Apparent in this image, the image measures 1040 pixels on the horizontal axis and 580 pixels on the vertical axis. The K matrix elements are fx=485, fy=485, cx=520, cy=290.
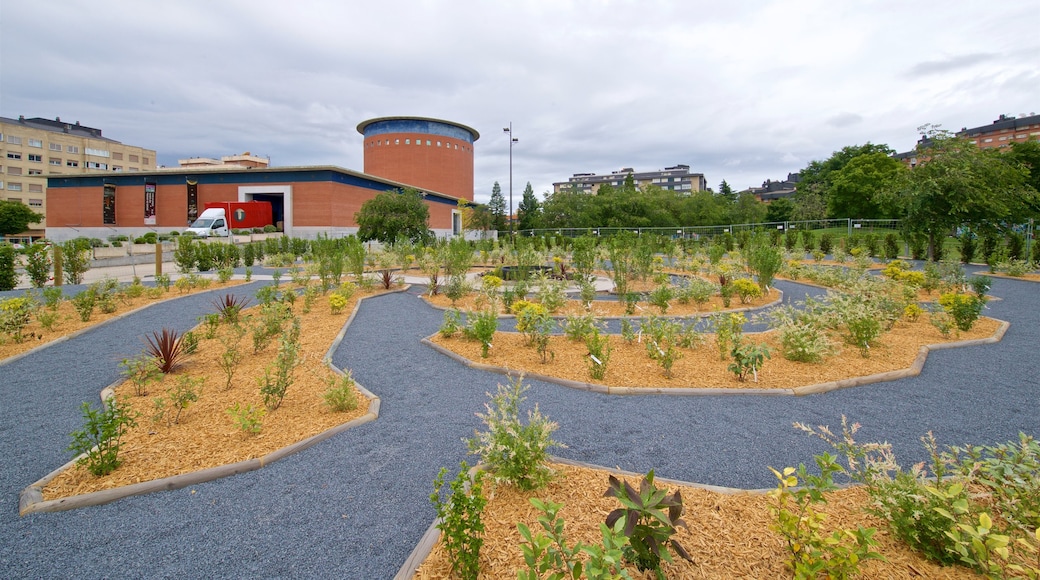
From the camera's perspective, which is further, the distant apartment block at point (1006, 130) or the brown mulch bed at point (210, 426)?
the distant apartment block at point (1006, 130)

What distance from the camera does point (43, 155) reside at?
63406mm

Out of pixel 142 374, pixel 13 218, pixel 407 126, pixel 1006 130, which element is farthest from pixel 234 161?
pixel 1006 130

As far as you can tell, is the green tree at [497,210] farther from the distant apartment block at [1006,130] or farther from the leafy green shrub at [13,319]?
the distant apartment block at [1006,130]

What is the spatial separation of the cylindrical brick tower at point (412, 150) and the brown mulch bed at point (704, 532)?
160 feet

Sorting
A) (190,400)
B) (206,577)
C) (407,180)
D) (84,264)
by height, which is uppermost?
(407,180)

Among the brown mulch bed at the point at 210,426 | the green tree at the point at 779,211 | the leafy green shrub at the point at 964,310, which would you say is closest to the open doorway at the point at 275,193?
the brown mulch bed at the point at 210,426

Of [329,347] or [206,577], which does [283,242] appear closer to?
[329,347]

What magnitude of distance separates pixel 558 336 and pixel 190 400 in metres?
4.60

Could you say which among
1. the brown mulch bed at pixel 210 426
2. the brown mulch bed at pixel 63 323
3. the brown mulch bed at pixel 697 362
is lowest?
the brown mulch bed at pixel 210 426

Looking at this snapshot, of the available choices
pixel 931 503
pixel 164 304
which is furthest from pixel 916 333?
pixel 164 304

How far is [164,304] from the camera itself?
982 cm

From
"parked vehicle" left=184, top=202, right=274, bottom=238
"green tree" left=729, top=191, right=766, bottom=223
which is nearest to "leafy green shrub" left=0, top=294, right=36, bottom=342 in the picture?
"parked vehicle" left=184, top=202, right=274, bottom=238

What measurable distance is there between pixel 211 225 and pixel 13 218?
113 ft

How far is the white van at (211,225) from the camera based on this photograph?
94.8ft
